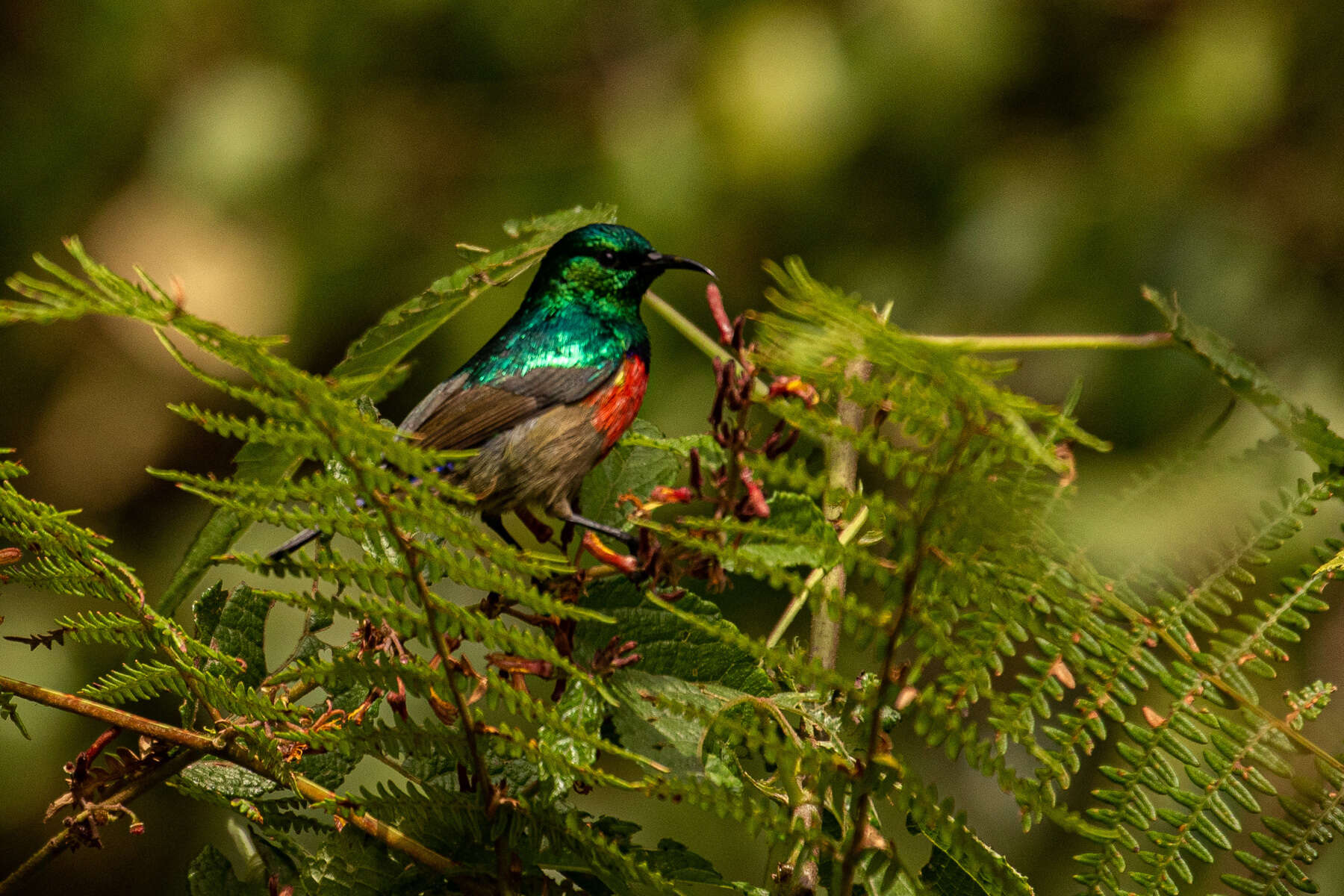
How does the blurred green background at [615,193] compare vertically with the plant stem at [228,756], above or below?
above

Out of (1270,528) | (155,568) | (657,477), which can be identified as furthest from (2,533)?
(155,568)

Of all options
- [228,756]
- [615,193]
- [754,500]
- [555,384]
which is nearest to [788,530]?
[754,500]

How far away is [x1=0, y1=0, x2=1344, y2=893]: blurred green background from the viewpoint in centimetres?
376

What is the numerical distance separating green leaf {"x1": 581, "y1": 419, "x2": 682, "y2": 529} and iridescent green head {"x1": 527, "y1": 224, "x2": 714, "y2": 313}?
0.72 metres

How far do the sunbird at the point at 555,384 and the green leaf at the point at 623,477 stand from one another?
37 cm

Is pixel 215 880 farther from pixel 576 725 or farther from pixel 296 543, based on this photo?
Result: pixel 296 543

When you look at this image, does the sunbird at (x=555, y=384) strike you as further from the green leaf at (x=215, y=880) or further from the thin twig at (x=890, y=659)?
the thin twig at (x=890, y=659)

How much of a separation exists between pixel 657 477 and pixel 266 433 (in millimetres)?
556

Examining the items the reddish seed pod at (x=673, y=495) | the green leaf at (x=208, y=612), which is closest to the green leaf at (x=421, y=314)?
the green leaf at (x=208, y=612)

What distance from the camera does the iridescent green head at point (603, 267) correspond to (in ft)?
6.30

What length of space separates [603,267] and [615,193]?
1983 mm

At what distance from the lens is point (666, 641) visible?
97 cm

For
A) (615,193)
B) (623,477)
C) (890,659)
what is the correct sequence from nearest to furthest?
1. (890,659)
2. (623,477)
3. (615,193)

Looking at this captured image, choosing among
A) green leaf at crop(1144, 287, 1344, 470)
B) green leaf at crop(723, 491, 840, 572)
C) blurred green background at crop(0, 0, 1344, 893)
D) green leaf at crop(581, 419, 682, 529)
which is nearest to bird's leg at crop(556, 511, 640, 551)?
green leaf at crop(581, 419, 682, 529)
